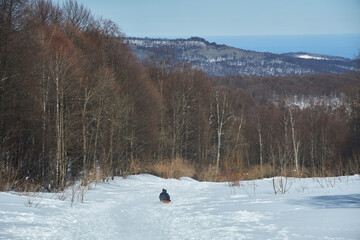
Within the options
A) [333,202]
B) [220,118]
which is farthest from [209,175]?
[333,202]

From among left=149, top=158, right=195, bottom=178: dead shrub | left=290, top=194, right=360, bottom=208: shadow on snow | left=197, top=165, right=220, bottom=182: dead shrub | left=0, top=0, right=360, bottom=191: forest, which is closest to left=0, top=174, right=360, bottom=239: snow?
left=290, top=194, right=360, bottom=208: shadow on snow

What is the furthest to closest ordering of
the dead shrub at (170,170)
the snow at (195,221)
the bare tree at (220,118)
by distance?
the bare tree at (220,118)
the dead shrub at (170,170)
the snow at (195,221)

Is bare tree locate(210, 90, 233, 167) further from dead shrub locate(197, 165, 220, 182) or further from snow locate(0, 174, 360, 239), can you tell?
snow locate(0, 174, 360, 239)

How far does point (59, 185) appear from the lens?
51.3 feet

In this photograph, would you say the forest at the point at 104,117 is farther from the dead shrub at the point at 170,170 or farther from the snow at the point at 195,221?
the snow at the point at 195,221

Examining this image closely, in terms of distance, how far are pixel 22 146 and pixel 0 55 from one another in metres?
5.19

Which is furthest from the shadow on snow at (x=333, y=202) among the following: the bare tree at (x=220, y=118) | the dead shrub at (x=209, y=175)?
the bare tree at (x=220, y=118)

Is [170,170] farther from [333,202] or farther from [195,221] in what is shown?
[333,202]

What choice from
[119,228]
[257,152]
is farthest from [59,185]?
[257,152]

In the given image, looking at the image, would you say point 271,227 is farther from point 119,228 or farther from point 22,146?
point 22,146

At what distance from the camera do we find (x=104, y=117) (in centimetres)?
2344

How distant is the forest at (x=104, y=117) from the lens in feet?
48.9

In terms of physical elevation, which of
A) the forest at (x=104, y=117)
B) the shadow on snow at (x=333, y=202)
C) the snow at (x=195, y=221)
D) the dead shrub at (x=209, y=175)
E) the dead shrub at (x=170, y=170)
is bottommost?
the dead shrub at (x=209, y=175)

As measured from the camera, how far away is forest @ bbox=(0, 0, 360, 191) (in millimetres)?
14891
